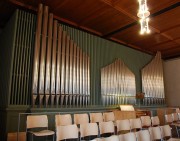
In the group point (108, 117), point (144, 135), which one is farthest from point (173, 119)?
point (144, 135)

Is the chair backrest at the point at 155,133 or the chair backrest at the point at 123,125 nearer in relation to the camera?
the chair backrest at the point at 155,133

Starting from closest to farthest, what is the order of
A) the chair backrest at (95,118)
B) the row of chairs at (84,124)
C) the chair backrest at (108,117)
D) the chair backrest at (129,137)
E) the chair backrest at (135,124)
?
the chair backrest at (129,137) → the row of chairs at (84,124) → the chair backrest at (135,124) → the chair backrest at (95,118) → the chair backrest at (108,117)

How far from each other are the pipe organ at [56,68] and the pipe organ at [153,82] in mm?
3574

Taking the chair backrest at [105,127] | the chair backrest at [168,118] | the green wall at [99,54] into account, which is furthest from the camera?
the green wall at [99,54]

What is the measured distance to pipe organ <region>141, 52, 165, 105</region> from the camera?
8.78 metres

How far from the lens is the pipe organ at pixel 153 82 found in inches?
346

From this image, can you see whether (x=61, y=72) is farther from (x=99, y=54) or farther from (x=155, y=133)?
(x=155, y=133)

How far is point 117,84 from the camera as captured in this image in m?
7.40

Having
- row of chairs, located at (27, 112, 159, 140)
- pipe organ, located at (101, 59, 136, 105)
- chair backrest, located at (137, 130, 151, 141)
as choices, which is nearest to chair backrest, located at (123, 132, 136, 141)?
chair backrest, located at (137, 130, 151, 141)

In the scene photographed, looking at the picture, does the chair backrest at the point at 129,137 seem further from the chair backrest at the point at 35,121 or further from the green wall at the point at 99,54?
the green wall at the point at 99,54

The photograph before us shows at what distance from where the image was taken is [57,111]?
5.42 meters

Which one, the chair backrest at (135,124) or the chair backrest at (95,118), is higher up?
the chair backrest at (95,118)

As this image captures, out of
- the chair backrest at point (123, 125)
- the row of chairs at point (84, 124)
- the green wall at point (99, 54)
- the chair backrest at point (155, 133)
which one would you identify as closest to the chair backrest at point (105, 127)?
the row of chairs at point (84, 124)

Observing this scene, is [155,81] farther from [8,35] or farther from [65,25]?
[8,35]
